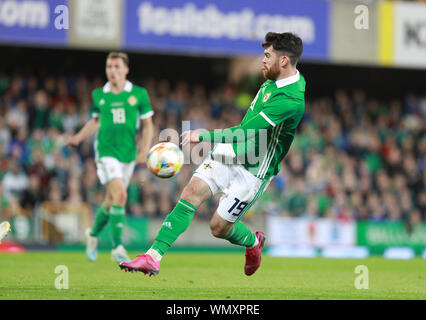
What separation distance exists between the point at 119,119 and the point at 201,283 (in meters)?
3.00

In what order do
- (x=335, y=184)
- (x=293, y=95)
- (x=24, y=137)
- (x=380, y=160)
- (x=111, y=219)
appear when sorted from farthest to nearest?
(x=380, y=160), (x=335, y=184), (x=24, y=137), (x=111, y=219), (x=293, y=95)

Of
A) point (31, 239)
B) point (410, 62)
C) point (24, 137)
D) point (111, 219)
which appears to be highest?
point (410, 62)

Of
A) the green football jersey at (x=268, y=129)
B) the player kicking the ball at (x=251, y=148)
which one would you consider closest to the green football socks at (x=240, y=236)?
the player kicking the ball at (x=251, y=148)

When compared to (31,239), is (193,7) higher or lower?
higher

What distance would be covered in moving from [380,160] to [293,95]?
15.4 m

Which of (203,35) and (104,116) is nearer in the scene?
(104,116)

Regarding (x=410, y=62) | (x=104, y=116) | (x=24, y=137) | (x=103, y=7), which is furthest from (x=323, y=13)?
(x=104, y=116)

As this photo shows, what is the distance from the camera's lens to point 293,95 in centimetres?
665

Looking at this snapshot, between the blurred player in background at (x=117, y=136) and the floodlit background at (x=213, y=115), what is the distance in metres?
5.52

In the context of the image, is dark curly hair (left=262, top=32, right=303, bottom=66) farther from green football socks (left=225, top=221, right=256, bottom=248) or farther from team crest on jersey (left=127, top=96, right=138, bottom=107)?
team crest on jersey (left=127, top=96, right=138, bottom=107)

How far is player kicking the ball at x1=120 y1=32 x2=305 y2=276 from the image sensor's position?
652cm

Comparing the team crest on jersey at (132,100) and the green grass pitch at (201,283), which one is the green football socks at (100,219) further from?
the team crest on jersey at (132,100)

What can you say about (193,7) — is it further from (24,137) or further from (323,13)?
(24,137)

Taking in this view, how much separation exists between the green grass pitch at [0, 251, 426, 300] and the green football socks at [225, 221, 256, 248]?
1.43 feet
